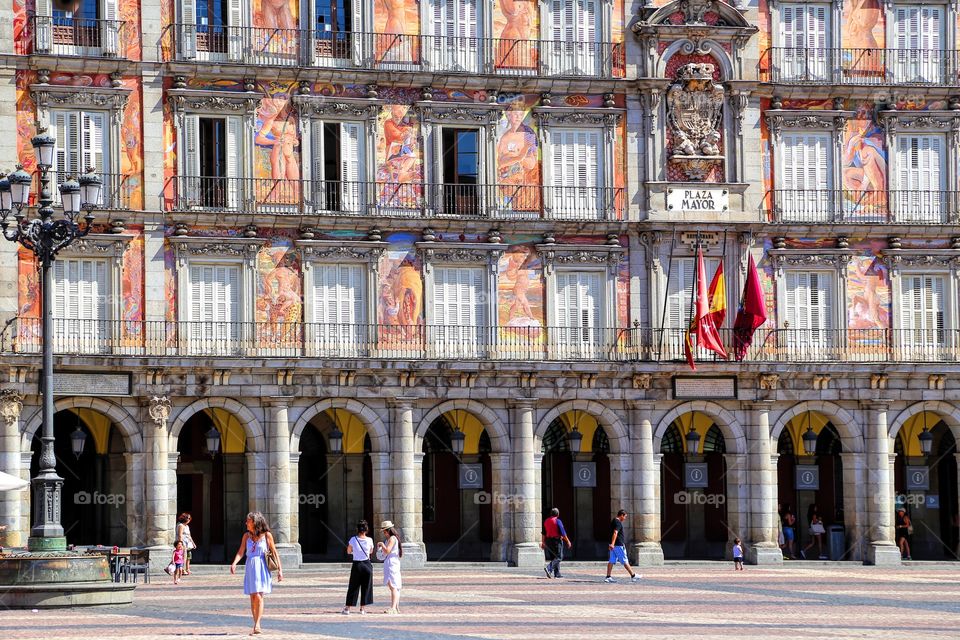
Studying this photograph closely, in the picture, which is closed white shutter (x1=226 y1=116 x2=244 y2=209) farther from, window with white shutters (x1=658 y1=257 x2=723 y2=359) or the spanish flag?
the spanish flag

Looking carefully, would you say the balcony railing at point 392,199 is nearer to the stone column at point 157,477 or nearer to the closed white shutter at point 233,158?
the closed white shutter at point 233,158

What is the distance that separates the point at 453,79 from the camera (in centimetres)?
5291

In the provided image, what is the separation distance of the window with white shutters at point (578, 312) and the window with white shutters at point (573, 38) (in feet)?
17.9

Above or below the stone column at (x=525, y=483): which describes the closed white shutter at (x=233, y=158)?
above

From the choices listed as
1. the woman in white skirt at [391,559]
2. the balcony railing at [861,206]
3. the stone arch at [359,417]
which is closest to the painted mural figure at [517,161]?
the balcony railing at [861,206]

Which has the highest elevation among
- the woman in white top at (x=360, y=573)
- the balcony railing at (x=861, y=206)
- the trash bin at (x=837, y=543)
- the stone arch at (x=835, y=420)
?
the balcony railing at (x=861, y=206)

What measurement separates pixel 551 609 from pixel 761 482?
64.9 feet

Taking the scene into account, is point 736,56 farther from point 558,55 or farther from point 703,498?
point 703,498

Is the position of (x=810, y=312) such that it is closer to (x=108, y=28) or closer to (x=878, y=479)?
(x=878, y=479)

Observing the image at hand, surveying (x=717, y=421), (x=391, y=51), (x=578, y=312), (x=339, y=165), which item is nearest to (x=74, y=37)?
(x=339, y=165)

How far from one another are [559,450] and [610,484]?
10.7ft

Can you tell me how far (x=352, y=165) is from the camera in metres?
52.5

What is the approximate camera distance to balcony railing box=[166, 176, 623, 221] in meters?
51.5

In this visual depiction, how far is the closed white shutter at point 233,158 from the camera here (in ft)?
169
